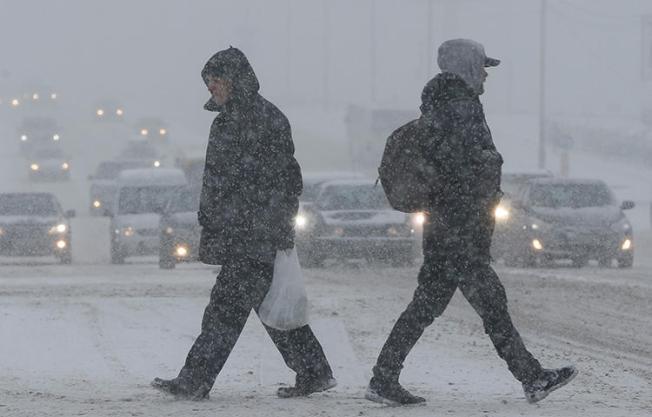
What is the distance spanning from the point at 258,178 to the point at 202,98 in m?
133

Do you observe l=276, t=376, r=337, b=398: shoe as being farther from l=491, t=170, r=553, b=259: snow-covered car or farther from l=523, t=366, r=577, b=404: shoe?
l=491, t=170, r=553, b=259: snow-covered car

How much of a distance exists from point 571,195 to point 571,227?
135 centimetres

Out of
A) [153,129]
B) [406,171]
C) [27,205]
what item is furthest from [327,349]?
[153,129]

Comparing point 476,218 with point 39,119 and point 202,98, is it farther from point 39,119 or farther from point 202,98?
point 202,98

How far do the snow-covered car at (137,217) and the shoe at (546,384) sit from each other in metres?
19.2

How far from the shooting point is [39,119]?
84688mm

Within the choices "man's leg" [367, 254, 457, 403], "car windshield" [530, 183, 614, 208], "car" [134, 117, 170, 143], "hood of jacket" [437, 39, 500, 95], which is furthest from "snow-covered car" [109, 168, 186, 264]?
"car" [134, 117, 170, 143]

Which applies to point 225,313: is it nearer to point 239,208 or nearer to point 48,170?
point 239,208

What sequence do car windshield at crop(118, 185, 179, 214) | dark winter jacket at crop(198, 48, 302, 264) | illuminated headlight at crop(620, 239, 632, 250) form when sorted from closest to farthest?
dark winter jacket at crop(198, 48, 302, 264)
illuminated headlight at crop(620, 239, 632, 250)
car windshield at crop(118, 185, 179, 214)

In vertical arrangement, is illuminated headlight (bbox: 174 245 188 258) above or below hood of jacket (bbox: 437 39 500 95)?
below

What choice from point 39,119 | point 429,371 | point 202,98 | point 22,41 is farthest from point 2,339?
point 22,41

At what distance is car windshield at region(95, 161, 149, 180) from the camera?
54281 mm

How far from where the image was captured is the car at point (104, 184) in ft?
162

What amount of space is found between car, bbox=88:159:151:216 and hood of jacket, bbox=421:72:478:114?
1507 inches
